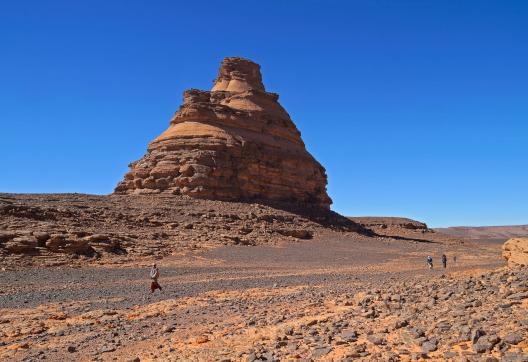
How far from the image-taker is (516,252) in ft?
40.6

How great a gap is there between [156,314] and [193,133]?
4464 centimetres

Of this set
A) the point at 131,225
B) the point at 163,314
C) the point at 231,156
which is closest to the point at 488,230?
the point at 231,156

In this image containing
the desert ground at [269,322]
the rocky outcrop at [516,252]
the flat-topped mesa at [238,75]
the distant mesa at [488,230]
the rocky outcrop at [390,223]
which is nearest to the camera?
the desert ground at [269,322]

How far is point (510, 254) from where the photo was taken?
12648 millimetres

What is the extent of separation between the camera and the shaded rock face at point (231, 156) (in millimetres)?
50650

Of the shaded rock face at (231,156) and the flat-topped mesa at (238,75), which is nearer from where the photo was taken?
the shaded rock face at (231,156)

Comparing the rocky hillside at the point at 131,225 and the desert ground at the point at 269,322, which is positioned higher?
the rocky hillside at the point at 131,225

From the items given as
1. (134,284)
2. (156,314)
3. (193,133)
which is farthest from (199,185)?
(156,314)

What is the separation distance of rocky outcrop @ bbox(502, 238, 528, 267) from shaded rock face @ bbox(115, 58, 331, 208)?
128 ft

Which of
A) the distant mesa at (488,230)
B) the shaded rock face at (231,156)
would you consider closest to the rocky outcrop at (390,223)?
the shaded rock face at (231,156)

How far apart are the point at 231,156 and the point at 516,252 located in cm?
4328

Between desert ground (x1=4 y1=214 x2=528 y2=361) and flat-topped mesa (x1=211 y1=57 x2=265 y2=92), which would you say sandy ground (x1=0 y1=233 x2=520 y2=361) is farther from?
flat-topped mesa (x1=211 y1=57 x2=265 y2=92)

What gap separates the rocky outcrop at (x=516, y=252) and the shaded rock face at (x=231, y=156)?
38878 millimetres

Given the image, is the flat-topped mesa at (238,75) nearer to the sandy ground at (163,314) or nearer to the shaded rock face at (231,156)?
the shaded rock face at (231,156)
